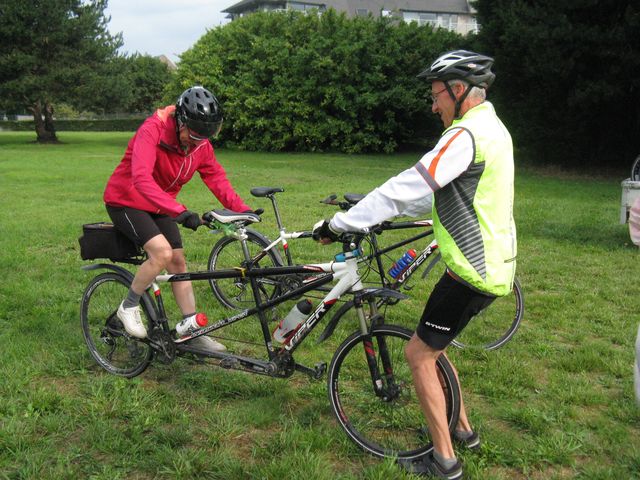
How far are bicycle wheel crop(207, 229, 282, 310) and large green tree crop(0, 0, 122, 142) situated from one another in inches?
1190

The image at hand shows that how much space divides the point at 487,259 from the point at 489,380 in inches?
72.5

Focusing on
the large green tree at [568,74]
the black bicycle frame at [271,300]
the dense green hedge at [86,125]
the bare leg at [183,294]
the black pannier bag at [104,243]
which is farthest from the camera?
the dense green hedge at [86,125]

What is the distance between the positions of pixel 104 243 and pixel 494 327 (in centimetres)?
340

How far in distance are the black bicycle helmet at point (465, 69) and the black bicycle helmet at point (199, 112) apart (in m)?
1.72

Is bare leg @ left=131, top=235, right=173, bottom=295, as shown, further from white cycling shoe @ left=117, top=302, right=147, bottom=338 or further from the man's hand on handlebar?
the man's hand on handlebar

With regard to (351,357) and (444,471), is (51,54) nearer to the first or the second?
(351,357)

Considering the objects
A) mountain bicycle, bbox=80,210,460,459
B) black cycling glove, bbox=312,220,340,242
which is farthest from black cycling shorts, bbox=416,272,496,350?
black cycling glove, bbox=312,220,340,242

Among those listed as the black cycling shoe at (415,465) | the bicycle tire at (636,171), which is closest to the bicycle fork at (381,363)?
the black cycling shoe at (415,465)

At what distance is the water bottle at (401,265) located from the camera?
205 inches

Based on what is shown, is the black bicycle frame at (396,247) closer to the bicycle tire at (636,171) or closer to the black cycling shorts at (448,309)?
the black cycling shorts at (448,309)

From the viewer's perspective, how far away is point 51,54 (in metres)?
33.9

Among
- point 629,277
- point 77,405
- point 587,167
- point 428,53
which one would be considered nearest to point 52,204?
point 77,405

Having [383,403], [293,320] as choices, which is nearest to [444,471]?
[383,403]

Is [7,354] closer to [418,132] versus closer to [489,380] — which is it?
[489,380]
